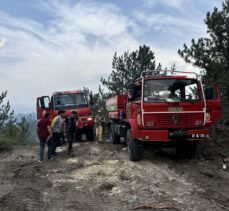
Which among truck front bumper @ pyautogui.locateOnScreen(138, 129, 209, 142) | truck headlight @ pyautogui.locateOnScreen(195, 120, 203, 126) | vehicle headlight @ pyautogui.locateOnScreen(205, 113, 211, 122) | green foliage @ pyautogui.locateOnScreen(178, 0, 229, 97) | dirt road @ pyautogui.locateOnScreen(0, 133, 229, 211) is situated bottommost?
dirt road @ pyautogui.locateOnScreen(0, 133, 229, 211)

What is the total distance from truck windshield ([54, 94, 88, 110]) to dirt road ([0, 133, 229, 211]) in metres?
4.88

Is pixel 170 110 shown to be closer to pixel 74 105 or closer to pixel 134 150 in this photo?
pixel 134 150

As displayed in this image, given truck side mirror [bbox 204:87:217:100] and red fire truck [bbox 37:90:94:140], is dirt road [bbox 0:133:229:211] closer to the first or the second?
truck side mirror [bbox 204:87:217:100]

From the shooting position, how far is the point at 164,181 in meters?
10.0

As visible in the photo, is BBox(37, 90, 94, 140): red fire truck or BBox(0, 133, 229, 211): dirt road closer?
BBox(0, 133, 229, 211): dirt road

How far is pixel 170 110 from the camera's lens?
1191cm

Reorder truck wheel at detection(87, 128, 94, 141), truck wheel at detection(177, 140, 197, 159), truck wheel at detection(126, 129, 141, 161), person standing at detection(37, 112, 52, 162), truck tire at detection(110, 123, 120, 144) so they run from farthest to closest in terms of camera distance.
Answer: truck wheel at detection(87, 128, 94, 141)
truck tire at detection(110, 123, 120, 144)
person standing at detection(37, 112, 52, 162)
truck wheel at detection(177, 140, 197, 159)
truck wheel at detection(126, 129, 141, 161)

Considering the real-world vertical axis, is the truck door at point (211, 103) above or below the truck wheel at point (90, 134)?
above

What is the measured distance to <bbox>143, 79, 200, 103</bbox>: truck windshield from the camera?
12.1 meters

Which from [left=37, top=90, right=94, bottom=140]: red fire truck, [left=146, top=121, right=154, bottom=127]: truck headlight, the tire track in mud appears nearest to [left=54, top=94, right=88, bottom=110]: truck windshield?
[left=37, top=90, right=94, bottom=140]: red fire truck

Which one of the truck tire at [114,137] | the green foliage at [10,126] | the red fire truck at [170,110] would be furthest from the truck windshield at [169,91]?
the green foliage at [10,126]

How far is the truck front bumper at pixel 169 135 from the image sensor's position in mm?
11945

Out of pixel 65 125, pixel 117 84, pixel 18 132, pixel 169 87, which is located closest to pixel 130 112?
pixel 169 87

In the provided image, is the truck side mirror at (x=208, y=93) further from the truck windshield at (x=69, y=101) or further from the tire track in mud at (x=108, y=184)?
the truck windshield at (x=69, y=101)
